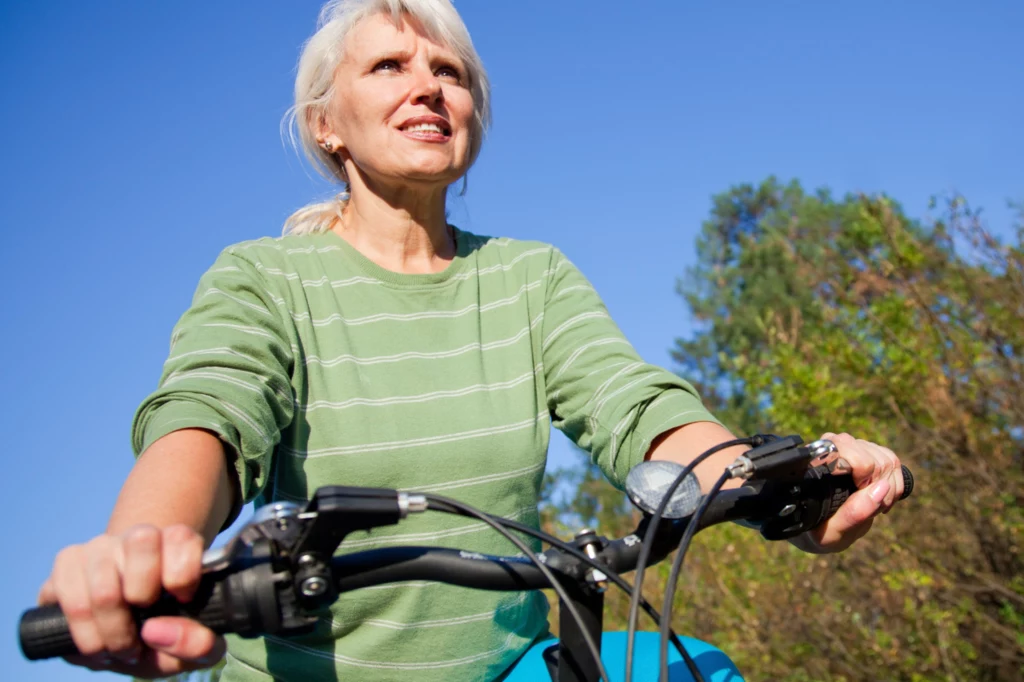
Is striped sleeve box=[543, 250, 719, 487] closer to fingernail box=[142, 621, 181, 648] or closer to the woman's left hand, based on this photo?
the woman's left hand

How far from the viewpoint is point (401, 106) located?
2400 millimetres

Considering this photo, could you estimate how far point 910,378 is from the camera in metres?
6.19

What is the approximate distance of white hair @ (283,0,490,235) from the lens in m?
2.53

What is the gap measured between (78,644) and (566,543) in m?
0.61

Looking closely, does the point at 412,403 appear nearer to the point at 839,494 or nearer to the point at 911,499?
the point at 839,494

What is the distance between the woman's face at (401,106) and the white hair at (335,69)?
0.10 feet

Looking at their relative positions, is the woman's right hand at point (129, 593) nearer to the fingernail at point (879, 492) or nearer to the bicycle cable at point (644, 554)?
the bicycle cable at point (644, 554)

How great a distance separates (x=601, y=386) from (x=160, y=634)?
3.97 ft

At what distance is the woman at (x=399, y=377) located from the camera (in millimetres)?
1664

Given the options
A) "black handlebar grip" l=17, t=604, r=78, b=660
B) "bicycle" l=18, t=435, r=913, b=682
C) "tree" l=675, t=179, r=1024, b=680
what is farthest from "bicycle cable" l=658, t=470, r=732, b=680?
"tree" l=675, t=179, r=1024, b=680

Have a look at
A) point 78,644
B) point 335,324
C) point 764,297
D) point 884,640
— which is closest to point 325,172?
point 335,324

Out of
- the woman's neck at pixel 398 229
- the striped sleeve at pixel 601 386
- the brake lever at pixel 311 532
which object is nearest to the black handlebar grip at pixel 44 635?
the brake lever at pixel 311 532

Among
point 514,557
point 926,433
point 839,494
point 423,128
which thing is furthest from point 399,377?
point 926,433

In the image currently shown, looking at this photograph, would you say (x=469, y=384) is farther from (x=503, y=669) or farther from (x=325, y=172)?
(x=325, y=172)
